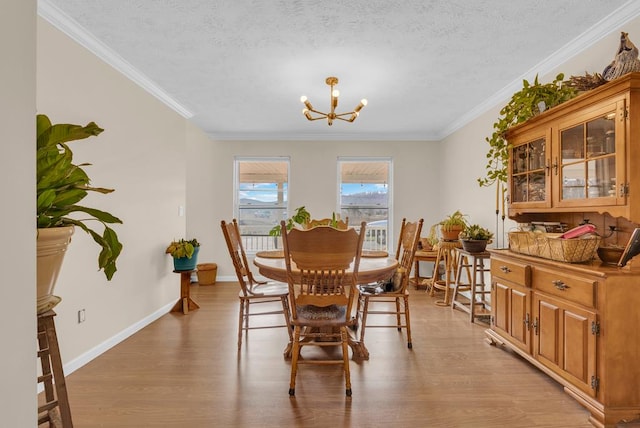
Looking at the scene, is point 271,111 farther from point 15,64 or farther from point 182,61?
point 15,64

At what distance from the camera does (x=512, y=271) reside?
2.48 m

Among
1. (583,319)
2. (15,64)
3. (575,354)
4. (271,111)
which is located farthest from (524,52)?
(15,64)

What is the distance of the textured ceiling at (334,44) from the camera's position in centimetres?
217

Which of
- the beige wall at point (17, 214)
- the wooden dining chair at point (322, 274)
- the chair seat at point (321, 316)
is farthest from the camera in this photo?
the chair seat at point (321, 316)

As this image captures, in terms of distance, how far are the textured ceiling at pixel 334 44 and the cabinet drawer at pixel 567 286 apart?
1787 millimetres

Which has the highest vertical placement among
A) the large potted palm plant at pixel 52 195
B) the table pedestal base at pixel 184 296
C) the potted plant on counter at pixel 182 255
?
the large potted palm plant at pixel 52 195

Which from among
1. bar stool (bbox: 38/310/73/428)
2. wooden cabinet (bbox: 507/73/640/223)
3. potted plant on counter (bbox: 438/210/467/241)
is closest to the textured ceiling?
wooden cabinet (bbox: 507/73/640/223)

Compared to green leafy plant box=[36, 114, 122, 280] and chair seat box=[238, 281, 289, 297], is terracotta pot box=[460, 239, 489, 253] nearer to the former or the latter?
chair seat box=[238, 281, 289, 297]

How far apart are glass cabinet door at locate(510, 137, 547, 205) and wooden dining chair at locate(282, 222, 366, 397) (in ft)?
5.00

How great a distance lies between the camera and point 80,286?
8.05ft

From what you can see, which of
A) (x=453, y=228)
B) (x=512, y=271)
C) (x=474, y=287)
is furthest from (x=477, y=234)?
(x=512, y=271)

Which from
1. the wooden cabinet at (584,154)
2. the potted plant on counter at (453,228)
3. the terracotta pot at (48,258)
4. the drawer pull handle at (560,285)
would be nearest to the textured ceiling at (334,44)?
the wooden cabinet at (584,154)

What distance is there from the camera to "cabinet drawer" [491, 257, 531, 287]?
2303mm

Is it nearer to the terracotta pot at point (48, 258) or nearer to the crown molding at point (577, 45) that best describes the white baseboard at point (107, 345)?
the terracotta pot at point (48, 258)
